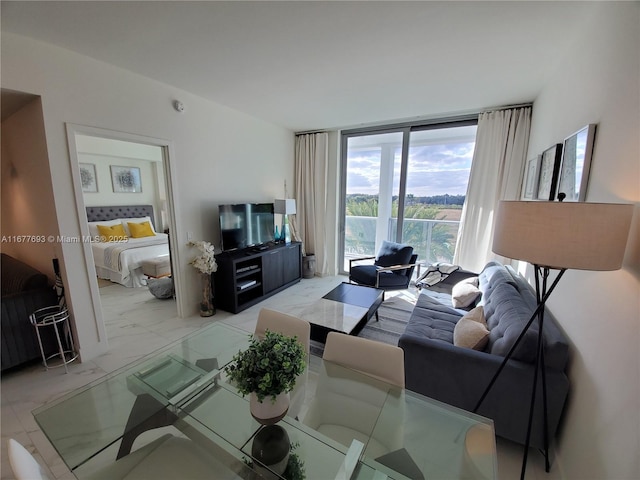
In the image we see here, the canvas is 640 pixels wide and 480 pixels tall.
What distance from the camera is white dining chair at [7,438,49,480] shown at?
0.71 metres

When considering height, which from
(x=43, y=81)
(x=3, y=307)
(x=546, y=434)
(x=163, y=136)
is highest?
(x=43, y=81)

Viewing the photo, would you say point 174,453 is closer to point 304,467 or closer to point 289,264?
point 304,467

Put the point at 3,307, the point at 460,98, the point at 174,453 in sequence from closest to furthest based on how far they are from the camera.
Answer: the point at 174,453 < the point at 3,307 < the point at 460,98

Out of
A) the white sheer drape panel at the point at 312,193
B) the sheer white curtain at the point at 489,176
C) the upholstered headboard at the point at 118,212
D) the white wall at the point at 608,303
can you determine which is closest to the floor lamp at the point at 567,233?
the white wall at the point at 608,303

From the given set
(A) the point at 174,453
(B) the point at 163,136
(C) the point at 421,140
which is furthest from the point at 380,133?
(A) the point at 174,453

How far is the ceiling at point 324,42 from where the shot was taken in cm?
163

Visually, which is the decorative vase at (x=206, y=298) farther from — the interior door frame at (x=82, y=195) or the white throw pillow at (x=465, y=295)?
the white throw pillow at (x=465, y=295)

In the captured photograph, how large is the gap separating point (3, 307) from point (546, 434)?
13.1ft

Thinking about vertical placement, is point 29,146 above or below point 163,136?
below

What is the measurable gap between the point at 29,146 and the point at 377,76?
10.9 ft

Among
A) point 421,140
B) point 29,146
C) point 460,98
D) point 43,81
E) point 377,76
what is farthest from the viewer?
point 421,140

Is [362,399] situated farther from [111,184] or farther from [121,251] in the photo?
[111,184]

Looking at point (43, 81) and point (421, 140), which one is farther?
point (421, 140)

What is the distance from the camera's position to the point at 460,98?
3109 millimetres
